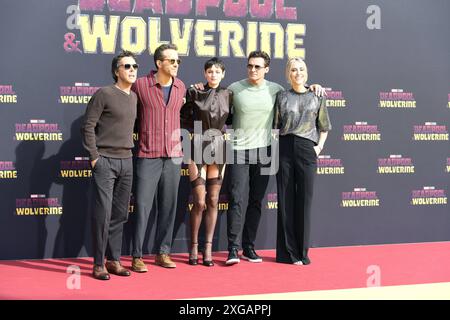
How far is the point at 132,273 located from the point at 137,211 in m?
0.49

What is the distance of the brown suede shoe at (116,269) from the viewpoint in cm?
426

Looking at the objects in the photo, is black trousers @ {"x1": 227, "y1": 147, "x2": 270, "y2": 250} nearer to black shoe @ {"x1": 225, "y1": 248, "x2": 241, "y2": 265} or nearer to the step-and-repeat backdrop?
black shoe @ {"x1": 225, "y1": 248, "x2": 241, "y2": 265}

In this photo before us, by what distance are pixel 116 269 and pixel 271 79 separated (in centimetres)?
241

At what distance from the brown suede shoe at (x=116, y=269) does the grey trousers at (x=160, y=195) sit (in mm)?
183

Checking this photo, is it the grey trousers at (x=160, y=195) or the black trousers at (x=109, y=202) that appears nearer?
the black trousers at (x=109, y=202)

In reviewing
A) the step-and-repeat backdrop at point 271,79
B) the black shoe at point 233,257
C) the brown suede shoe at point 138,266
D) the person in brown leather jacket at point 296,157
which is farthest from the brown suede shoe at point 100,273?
the person in brown leather jacket at point 296,157

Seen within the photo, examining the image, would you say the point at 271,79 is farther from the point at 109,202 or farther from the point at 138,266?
the point at 138,266

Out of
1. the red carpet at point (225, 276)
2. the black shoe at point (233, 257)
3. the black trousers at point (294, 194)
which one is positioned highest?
the black trousers at point (294, 194)

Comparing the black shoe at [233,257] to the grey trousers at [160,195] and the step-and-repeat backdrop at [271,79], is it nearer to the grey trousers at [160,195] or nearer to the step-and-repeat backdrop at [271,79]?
the grey trousers at [160,195]

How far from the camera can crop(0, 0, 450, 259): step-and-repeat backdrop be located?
495cm

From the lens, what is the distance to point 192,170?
15.3 ft

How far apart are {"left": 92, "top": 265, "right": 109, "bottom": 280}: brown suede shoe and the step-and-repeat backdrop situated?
2.95ft

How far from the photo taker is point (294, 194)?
4.85 metres
